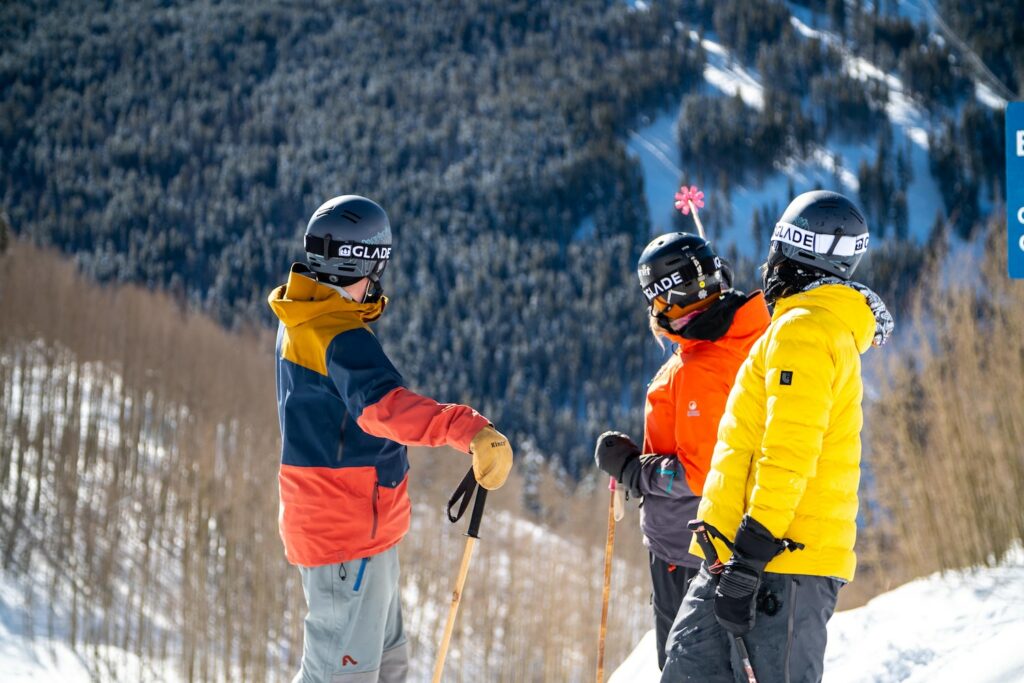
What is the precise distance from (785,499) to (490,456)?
32.6 inches

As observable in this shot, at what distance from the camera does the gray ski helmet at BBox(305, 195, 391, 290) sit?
326 cm

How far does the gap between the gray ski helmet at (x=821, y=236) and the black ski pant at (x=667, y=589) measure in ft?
3.52

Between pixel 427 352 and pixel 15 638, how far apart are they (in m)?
64.3

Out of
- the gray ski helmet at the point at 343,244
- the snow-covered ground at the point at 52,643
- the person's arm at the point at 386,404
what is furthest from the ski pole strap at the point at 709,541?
the snow-covered ground at the point at 52,643

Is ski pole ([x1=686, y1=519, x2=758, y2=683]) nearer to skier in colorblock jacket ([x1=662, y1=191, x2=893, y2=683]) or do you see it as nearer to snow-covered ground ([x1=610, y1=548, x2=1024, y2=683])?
skier in colorblock jacket ([x1=662, y1=191, x2=893, y2=683])

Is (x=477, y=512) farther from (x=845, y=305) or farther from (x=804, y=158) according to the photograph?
(x=804, y=158)

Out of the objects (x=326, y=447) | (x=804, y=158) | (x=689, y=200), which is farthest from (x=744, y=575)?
(x=804, y=158)

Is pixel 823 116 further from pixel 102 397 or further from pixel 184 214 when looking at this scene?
pixel 102 397

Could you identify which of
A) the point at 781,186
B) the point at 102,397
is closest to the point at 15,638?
the point at 102,397

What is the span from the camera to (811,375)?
97.3 inches

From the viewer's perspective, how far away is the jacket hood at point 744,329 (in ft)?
10.5

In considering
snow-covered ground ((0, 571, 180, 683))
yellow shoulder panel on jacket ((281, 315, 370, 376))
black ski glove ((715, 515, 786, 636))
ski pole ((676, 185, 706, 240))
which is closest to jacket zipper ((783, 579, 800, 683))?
black ski glove ((715, 515, 786, 636))

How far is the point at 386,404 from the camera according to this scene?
291cm

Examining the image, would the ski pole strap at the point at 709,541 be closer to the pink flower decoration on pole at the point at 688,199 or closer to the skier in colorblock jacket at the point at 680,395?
the skier in colorblock jacket at the point at 680,395
